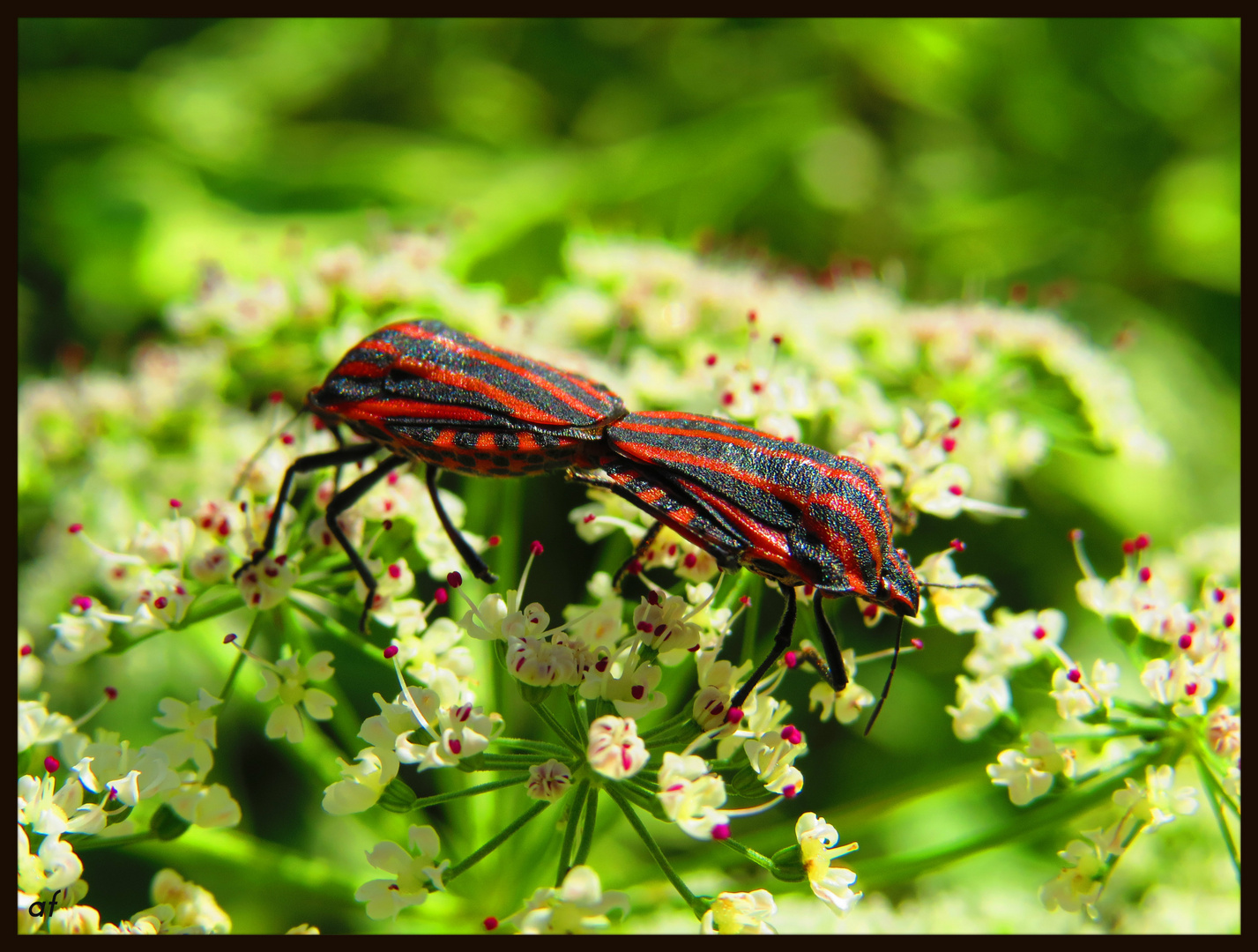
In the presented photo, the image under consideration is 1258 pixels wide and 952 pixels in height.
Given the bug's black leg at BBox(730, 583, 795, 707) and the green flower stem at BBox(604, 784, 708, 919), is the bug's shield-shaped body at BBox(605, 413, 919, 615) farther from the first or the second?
the green flower stem at BBox(604, 784, 708, 919)

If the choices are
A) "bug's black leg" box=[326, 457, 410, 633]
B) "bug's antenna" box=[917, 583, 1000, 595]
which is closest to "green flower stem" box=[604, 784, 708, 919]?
"bug's black leg" box=[326, 457, 410, 633]

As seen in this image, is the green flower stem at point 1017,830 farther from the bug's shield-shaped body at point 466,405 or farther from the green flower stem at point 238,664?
the green flower stem at point 238,664

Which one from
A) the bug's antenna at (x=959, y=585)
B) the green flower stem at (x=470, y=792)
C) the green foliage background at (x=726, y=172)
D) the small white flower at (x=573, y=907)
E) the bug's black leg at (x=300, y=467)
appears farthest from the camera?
the green foliage background at (x=726, y=172)

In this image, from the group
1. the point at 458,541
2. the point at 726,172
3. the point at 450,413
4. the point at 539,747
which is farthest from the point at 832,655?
the point at 726,172

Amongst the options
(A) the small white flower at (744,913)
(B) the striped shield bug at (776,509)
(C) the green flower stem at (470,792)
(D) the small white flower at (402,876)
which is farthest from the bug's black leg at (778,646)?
(D) the small white flower at (402,876)

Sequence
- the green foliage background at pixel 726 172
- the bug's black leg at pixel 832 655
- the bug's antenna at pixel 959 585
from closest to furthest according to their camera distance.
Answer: the bug's black leg at pixel 832 655 → the bug's antenna at pixel 959 585 → the green foliage background at pixel 726 172

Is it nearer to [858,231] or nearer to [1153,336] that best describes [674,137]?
[858,231]

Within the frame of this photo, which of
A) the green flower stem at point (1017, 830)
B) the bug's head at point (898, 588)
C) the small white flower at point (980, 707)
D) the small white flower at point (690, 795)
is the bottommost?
the green flower stem at point (1017, 830)
